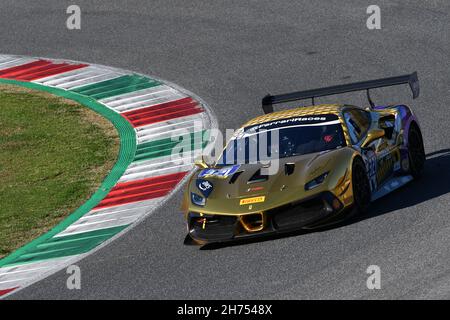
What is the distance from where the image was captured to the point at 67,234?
12.8 m

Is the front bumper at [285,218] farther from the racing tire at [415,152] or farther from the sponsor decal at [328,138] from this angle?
the racing tire at [415,152]

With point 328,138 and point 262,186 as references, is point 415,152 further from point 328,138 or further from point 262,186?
point 262,186

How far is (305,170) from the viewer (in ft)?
36.8

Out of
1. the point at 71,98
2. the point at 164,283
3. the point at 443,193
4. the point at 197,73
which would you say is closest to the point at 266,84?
the point at 197,73

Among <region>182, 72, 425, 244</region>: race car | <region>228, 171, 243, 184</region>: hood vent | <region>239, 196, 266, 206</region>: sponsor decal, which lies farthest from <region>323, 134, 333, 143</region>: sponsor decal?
<region>239, 196, 266, 206</region>: sponsor decal

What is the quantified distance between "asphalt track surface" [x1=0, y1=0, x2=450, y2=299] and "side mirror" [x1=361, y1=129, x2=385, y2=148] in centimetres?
73

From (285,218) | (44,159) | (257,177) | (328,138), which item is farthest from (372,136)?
(44,159)

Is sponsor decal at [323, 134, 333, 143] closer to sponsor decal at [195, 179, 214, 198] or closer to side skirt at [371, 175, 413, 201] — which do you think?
side skirt at [371, 175, 413, 201]

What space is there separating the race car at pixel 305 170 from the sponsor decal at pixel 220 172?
1 centimetres

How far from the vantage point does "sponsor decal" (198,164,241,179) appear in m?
11.6

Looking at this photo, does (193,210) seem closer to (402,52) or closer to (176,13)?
(402,52)

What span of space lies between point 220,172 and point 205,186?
330 mm

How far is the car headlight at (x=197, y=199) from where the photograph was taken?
1132cm
